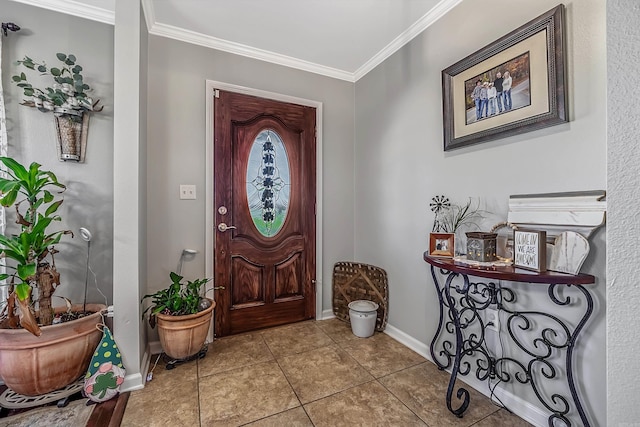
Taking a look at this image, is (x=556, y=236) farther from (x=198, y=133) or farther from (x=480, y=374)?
(x=198, y=133)

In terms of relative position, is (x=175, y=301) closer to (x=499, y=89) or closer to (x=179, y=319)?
(x=179, y=319)

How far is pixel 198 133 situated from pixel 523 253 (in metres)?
2.36

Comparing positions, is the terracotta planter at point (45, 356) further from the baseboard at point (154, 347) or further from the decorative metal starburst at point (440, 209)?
the decorative metal starburst at point (440, 209)

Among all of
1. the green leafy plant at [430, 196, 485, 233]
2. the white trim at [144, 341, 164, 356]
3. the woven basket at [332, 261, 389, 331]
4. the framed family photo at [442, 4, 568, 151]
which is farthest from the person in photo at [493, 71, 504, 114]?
the white trim at [144, 341, 164, 356]

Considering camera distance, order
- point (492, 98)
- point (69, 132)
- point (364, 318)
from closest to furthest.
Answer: point (492, 98) < point (69, 132) < point (364, 318)

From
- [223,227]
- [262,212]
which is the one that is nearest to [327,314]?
[262,212]

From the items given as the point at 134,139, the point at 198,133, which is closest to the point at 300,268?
the point at 198,133

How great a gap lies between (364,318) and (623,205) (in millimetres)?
2043

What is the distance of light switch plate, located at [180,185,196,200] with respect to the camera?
2.21 m

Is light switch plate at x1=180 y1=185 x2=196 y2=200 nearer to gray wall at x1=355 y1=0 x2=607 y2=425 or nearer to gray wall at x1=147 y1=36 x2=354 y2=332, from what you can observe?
gray wall at x1=147 y1=36 x2=354 y2=332

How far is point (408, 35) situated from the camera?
2152 millimetres

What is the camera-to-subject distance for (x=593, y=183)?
3.89ft

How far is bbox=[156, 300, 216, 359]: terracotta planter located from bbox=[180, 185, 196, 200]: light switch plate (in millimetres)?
904

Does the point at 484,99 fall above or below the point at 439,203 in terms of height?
above
